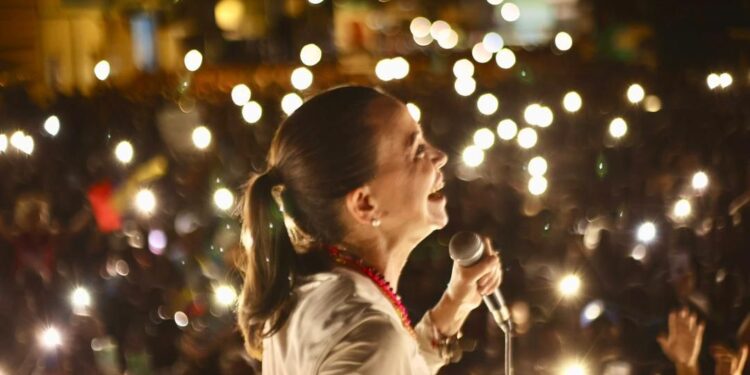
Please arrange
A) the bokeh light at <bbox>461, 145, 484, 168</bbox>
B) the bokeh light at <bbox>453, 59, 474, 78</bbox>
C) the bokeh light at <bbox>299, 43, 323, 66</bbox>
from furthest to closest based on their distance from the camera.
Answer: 1. the bokeh light at <bbox>299, 43, 323, 66</bbox>
2. the bokeh light at <bbox>453, 59, 474, 78</bbox>
3. the bokeh light at <bbox>461, 145, 484, 168</bbox>

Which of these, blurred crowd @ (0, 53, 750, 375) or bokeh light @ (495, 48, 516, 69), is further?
bokeh light @ (495, 48, 516, 69)

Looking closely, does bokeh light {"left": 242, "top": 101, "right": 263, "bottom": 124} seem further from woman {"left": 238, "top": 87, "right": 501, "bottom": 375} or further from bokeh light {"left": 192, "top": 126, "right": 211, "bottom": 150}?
woman {"left": 238, "top": 87, "right": 501, "bottom": 375}

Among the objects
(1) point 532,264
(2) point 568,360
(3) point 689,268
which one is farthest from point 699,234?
(2) point 568,360

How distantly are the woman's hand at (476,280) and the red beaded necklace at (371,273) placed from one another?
0.96ft

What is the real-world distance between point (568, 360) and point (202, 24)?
5856 mm

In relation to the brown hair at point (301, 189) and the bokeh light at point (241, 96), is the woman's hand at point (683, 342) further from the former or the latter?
the bokeh light at point (241, 96)

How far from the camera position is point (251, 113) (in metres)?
5.61

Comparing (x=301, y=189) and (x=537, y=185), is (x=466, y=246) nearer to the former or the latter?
(x=301, y=189)

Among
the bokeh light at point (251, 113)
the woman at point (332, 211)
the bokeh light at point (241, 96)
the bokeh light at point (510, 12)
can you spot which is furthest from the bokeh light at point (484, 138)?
the woman at point (332, 211)

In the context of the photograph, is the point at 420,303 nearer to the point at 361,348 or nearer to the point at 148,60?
the point at 361,348

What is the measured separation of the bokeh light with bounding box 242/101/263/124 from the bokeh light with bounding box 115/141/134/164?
26.5 inches

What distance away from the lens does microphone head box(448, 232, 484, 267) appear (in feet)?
4.70

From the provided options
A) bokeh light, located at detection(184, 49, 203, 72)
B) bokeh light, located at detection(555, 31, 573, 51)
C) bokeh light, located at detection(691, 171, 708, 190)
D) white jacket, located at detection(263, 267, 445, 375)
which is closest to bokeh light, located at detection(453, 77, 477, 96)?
bokeh light, located at detection(691, 171, 708, 190)

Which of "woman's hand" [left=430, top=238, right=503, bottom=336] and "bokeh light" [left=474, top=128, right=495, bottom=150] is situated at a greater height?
"woman's hand" [left=430, top=238, right=503, bottom=336]
